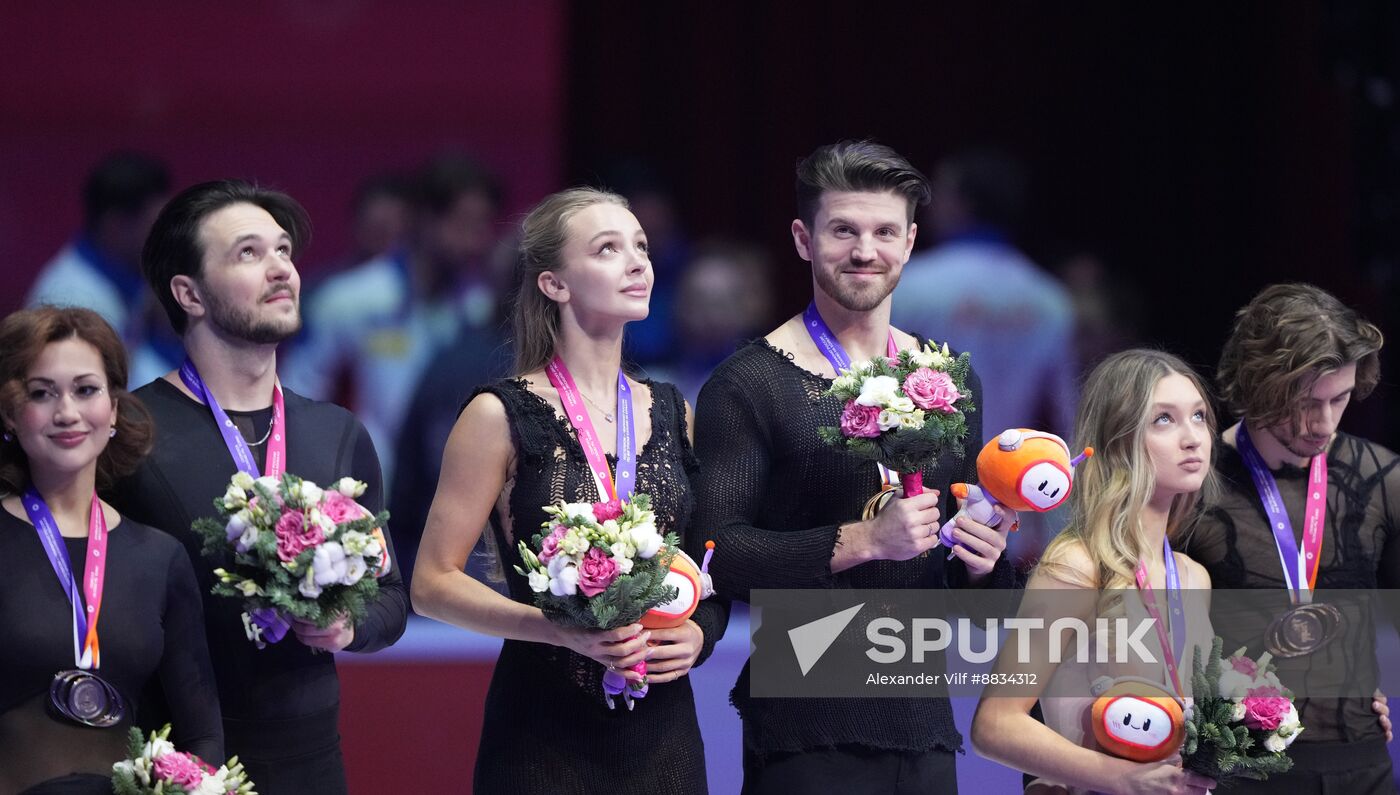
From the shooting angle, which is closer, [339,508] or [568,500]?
[339,508]

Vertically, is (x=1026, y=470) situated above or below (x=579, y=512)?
above

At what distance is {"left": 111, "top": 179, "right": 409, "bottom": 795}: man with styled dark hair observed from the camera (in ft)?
11.3

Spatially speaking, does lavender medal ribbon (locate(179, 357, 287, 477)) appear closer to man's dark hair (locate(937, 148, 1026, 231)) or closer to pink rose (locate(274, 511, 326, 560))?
pink rose (locate(274, 511, 326, 560))

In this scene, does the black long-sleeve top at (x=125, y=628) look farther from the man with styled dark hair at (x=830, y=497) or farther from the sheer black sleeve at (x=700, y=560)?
the man with styled dark hair at (x=830, y=497)

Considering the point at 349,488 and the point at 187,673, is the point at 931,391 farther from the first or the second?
the point at 187,673

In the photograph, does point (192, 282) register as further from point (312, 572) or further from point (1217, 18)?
point (1217, 18)

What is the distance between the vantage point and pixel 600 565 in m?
3.11

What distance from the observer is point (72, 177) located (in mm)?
6914

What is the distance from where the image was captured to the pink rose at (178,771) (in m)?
2.95

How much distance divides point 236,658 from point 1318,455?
9.06 ft

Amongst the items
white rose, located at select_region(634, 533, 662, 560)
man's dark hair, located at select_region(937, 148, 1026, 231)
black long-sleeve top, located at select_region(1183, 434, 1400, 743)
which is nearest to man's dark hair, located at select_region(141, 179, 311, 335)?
white rose, located at select_region(634, 533, 662, 560)

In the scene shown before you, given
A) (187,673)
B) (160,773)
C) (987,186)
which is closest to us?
(160,773)

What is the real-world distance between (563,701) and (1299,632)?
1.87 meters

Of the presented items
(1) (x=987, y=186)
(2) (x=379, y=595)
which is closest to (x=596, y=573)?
(2) (x=379, y=595)
